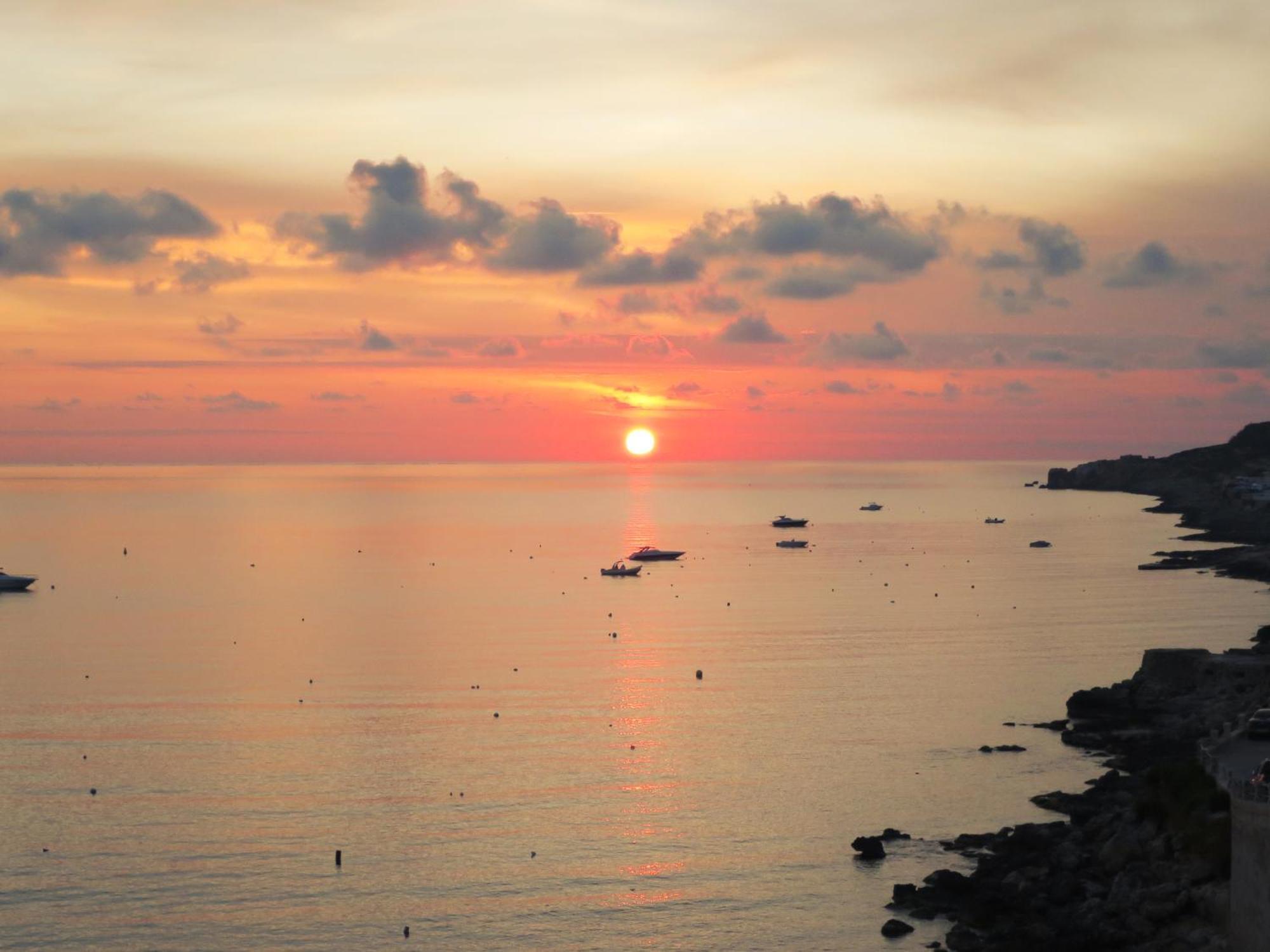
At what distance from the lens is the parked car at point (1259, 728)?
171 feet

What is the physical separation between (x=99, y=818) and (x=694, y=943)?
95.4 feet

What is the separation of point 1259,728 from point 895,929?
717 inches

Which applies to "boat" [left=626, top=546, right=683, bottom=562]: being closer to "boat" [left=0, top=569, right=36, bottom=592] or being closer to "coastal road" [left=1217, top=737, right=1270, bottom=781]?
"boat" [left=0, top=569, right=36, bottom=592]

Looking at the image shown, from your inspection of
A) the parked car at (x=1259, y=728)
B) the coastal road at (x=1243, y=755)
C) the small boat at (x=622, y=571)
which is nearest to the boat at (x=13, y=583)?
the small boat at (x=622, y=571)

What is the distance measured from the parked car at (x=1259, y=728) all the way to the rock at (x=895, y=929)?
1730 cm

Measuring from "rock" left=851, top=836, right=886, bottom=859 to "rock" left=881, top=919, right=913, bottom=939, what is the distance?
742cm

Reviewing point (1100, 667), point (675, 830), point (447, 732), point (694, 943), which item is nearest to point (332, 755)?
point (447, 732)

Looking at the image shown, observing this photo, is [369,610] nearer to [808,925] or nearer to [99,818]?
[99,818]

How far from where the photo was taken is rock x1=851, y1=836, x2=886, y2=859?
53.9m

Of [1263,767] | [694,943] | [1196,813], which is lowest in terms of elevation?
[694,943]

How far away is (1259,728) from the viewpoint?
52.3 metres

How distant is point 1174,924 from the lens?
41469mm

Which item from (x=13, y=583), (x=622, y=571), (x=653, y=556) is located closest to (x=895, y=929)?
(x=622, y=571)

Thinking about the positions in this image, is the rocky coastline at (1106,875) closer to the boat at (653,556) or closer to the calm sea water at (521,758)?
the calm sea water at (521,758)
